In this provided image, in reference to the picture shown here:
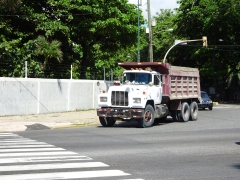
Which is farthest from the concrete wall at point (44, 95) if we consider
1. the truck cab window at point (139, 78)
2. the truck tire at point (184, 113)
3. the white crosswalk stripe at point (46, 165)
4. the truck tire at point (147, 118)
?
the white crosswalk stripe at point (46, 165)

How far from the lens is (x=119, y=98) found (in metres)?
21.9

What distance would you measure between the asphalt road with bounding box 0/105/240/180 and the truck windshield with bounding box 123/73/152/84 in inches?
152

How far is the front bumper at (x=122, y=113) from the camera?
70.4 ft

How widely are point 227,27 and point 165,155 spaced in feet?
155

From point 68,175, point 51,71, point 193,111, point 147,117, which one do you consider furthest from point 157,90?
point 68,175

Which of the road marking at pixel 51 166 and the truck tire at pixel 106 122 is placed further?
the truck tire at pixel 106 122

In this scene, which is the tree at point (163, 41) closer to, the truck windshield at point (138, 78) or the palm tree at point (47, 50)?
the palm tree at point (47, 50)

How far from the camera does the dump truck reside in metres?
21.7

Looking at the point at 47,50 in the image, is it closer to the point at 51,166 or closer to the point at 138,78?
the point at 138,78

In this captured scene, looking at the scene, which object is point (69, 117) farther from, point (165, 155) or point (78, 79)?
point (165, 155)

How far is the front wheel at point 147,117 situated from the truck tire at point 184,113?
3.86 m

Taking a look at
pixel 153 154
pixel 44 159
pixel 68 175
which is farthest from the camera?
pixel 153 154

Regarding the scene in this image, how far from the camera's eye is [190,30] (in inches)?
2408

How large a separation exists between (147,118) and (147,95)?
113cm
